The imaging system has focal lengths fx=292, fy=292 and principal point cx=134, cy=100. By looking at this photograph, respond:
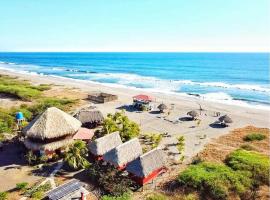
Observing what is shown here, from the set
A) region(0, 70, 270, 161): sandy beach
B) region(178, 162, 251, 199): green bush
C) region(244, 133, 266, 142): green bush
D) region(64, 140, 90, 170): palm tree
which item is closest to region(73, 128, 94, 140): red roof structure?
region(64, 140, 90, 170): palm tree

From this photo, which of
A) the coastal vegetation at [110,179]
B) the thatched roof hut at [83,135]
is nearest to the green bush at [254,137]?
the coastal vegetation at [110,179]

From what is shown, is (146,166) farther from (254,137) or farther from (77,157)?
(254,137)

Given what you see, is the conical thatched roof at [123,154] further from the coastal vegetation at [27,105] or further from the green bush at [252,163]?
the coastal vegetation at [27,105]

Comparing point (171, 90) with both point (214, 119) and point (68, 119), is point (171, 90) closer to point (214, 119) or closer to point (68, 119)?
point (214, 119)

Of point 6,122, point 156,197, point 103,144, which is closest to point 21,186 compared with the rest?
point 103,144

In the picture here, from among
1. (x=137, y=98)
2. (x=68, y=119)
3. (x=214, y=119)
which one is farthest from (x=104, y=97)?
(x=68, y=119)
